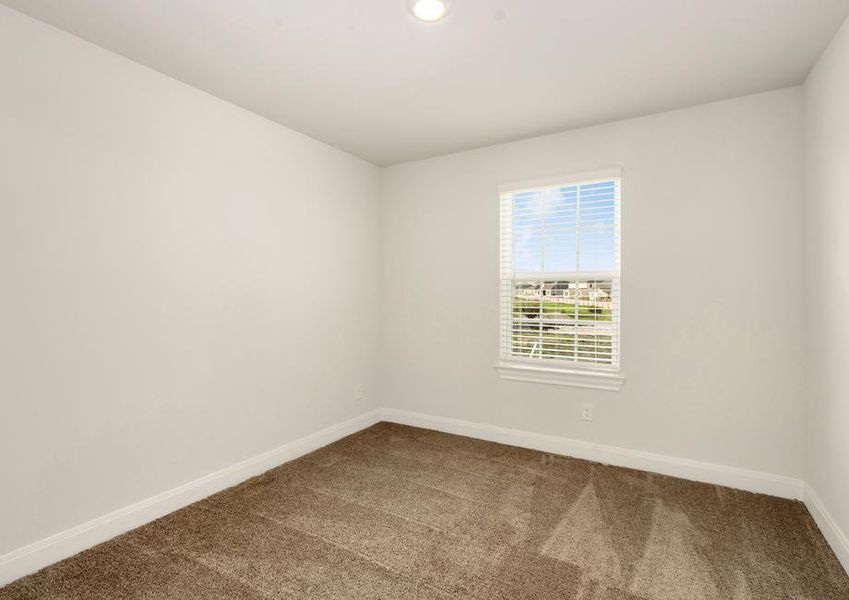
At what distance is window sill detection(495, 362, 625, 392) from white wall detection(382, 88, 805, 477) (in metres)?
0.07

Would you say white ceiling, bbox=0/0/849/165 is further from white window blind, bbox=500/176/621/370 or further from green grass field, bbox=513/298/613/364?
green grass field, bbox=513/298/613/364

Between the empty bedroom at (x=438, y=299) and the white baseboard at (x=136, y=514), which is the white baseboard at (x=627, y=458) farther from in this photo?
the white baseboard at (x=136, y=514)

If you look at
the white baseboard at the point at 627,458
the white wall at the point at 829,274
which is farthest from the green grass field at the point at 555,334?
the white wall at the point at 829,274

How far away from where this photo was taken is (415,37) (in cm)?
212

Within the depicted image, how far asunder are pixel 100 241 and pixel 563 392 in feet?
10.3

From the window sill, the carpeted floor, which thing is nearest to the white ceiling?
the window sill

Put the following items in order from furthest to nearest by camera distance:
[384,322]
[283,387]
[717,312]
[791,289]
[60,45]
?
[384,322] < [283,387] < [717,312] < [791,289] < [60,45]

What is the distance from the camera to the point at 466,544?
2211 millimetres

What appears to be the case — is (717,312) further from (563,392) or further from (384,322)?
(384,322)

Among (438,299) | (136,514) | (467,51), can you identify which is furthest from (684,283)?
(136,514)

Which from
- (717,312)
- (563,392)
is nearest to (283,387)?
(563,392)

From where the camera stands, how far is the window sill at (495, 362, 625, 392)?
320cm

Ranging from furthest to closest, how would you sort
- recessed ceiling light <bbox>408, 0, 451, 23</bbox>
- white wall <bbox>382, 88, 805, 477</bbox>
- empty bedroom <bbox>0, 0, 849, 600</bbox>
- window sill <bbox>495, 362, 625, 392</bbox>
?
1. window sill <bbox>495, 362, 625, 392</bbox>
2. white wall <bbox>382, 88, 805, 477</bbox>
3. empty bedroom <bbox>0, 0, 849, 600</bbox>
4. recessed ceiling light <bbox>408, 0, 451, 23</bbox>

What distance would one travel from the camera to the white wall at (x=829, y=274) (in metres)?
2.05
